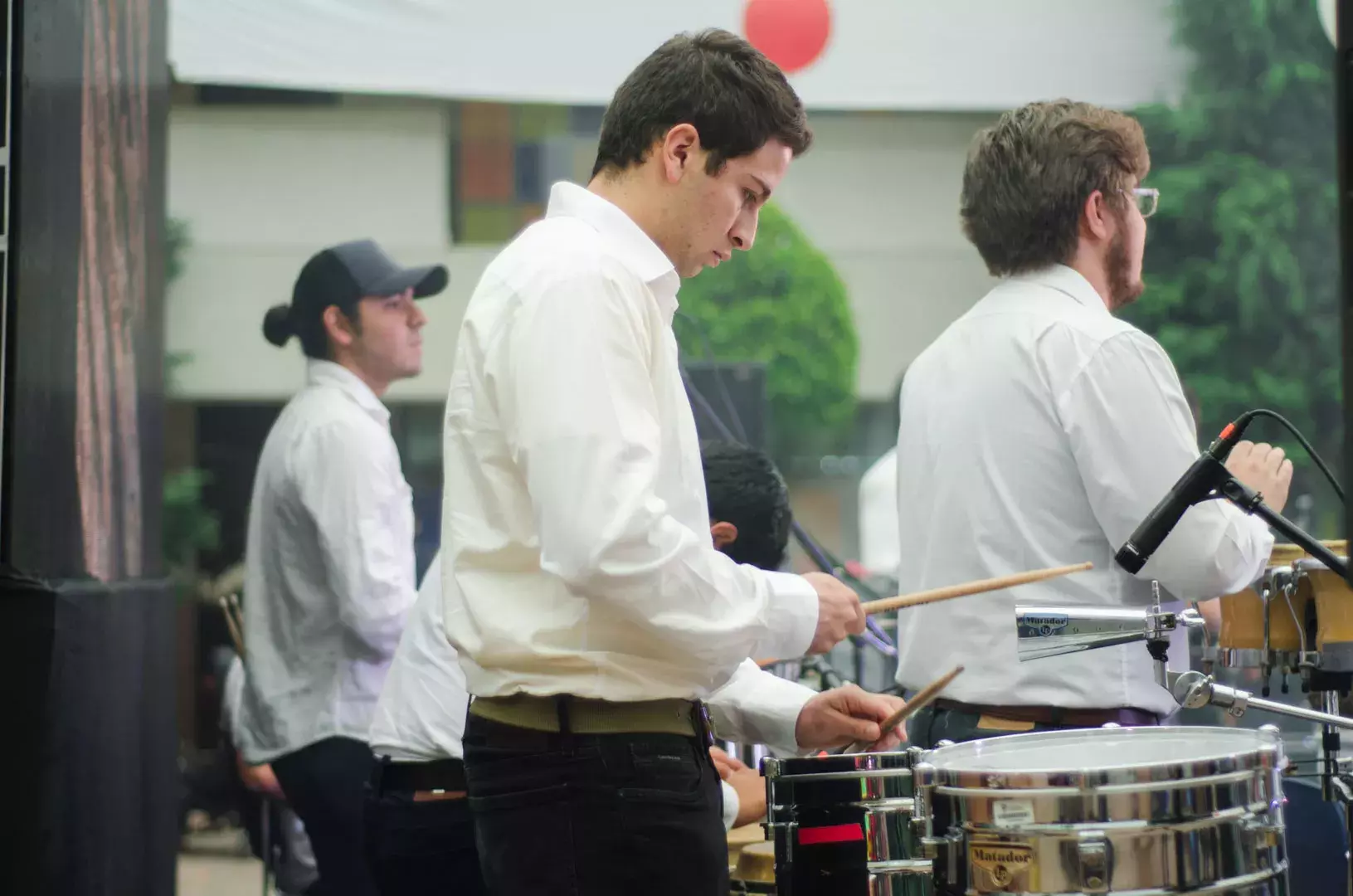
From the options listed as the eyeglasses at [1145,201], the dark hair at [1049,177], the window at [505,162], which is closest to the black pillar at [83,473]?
the dark hair at [1049,177]

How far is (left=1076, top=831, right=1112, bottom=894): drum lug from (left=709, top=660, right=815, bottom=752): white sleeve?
70 cm

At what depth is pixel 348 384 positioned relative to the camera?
422 cm

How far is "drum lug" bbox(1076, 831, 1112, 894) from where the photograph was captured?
181 centimetres

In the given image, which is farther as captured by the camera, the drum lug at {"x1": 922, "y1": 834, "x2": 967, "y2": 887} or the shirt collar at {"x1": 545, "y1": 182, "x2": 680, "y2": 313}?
the shirt collar at {"x1": 545, "y1": 182, "x2": 680, "y2": 313}

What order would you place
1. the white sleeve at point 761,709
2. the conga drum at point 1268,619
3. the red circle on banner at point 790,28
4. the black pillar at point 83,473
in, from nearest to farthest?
the white sleeve at point 761,709
the conga drum at point 1268,619
the black pillar at point 83,473
the red circle on banner at point 790,28

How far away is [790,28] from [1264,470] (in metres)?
4.50

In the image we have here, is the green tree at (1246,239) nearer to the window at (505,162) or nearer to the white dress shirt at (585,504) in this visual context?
the window at (505,162)

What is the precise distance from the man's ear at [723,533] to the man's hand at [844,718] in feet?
1.64

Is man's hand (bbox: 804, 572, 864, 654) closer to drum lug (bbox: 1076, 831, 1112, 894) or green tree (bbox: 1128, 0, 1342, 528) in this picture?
drum lug (bbox: 1076, 831, 1112, 894)

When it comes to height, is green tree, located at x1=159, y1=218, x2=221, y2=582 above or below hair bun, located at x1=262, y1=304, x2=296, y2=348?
below

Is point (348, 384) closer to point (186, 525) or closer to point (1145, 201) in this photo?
point (1145, 201)

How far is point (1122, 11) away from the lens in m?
7.10

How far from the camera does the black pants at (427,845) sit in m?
2.92

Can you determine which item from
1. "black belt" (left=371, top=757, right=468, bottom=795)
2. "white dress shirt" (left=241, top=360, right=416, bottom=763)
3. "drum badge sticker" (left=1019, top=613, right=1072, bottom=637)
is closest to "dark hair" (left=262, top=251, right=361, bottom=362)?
"white dress shirt" (left=241, top=360, right=416, bottom=763)
